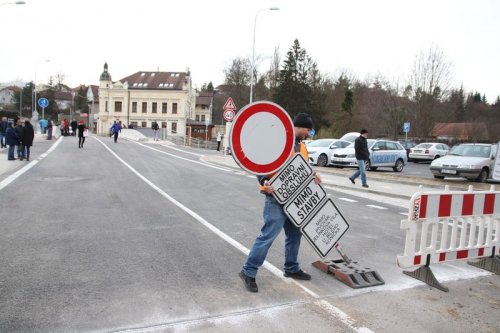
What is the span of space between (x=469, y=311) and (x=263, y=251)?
2.13 metres

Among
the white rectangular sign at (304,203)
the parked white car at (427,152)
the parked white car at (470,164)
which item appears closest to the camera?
the white rectangular sign at (304,203)

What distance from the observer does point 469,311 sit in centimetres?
427

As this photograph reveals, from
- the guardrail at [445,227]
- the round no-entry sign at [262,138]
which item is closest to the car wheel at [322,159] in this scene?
the guardrail at [445,227]

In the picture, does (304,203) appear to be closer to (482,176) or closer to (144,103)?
(482,176)

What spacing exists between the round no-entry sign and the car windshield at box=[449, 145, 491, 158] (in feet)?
54.0

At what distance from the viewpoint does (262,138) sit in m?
4.52

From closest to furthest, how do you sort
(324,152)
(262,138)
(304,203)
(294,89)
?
(262,138) → (304,203) → (324,152) → (294,89)

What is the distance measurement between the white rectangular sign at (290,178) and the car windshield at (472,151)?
16178mm

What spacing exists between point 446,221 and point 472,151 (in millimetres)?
15223

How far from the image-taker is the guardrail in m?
4.97

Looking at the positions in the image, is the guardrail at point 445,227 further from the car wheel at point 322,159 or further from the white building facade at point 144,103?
the white building facade at point 144,103

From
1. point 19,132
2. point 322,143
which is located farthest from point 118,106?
point 19,132

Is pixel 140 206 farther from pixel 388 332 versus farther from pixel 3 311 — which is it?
pixel 388 332

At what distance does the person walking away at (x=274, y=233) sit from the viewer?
4.57 meters
